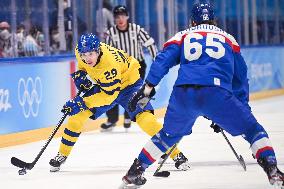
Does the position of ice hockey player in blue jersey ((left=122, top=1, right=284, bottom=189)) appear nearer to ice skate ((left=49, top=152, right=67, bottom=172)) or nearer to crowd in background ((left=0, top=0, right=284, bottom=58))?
ice skate ((left=49, top=152, right=67, bottom=172))

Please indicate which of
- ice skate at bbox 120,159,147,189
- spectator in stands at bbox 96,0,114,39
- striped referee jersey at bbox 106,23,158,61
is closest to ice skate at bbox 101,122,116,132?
striped referee jersey at bbox 106,23,158,61

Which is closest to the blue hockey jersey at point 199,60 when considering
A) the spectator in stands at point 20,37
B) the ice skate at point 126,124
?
the spectator in stands at point 20,37

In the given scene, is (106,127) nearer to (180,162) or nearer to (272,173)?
(180,162)

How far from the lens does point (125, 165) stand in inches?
253

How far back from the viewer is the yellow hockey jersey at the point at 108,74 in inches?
238

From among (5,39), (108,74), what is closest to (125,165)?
(108,74)

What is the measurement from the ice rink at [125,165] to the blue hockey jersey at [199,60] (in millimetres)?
747

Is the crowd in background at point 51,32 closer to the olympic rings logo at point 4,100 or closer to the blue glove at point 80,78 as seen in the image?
the olympic rings logo at point 4,100

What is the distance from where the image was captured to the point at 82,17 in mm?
9844

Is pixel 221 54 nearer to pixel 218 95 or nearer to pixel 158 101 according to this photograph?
pixel 218 95

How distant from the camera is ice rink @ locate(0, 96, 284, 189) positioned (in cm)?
543

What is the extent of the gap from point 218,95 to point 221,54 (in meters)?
0.22

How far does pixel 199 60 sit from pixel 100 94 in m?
1.59

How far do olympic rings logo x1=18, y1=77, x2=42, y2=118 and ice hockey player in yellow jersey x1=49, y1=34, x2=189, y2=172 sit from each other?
6.70 ft
